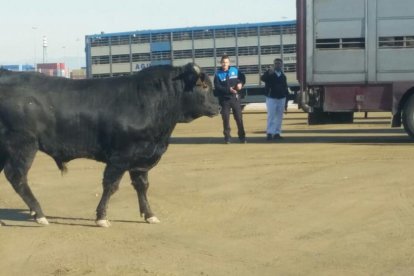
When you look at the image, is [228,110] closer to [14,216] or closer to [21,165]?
[14,216]

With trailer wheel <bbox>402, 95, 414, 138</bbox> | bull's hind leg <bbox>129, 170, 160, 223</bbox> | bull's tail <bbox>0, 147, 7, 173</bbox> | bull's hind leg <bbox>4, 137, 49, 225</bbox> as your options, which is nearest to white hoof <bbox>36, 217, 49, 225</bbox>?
bull's hind leg <bbox>4, 137, 49, 225</bbox>

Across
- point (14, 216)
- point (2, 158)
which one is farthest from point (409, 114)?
point (2, 158)

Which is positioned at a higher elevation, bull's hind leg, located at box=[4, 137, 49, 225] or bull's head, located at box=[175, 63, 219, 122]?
bull's head, located at box=[175, 63, 219, 122]

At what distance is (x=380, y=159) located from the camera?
542 inches

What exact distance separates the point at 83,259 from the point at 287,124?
698 inches

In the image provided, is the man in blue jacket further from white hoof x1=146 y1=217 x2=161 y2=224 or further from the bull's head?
white hoof x1=146 y1=217 x2=161 y2=224

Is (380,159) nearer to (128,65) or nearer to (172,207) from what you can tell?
(172,207)

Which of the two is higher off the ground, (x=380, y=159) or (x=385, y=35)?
(x=385, y=35)

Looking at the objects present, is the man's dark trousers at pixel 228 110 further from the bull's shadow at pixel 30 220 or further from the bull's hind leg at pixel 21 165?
the bull's hind leg at pixel 21 165

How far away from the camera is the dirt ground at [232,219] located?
Result: 7152 mm

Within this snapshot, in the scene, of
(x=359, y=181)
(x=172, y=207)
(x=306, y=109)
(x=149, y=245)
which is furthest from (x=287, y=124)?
(x=149, y=245)

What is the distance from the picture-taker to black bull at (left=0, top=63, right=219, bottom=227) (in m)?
8.64

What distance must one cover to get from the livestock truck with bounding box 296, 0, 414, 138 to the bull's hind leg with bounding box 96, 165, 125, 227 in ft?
26.2

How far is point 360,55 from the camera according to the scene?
1576cm
